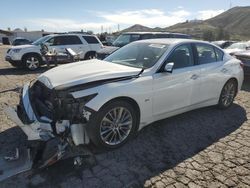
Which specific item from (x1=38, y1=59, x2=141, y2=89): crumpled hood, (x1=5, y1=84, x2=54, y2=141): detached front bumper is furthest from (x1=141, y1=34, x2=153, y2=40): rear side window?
(x1=5, y1=84, x2=54, y2=141): detached front bumper

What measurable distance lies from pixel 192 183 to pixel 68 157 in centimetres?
178

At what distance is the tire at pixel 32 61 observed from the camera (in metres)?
11.7

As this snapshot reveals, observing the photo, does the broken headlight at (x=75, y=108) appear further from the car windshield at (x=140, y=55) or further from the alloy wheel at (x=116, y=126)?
the car windshield at (x=140, y=55)

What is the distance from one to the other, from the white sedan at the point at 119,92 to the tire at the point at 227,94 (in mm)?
365

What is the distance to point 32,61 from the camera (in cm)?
1178

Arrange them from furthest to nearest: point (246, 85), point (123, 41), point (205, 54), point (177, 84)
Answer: point (123, 41) → point (246, 85) → point (205, 54) → point (177, 84)

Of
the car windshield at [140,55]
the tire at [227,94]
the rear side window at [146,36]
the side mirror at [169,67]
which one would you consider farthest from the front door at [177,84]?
the rear side window at [146,36]

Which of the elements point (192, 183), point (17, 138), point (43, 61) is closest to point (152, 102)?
point (192, 183)

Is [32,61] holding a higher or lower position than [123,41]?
lower

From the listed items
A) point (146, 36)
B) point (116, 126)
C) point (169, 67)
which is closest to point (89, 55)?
point (146, 36)

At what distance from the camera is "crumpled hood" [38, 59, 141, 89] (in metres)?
3.79

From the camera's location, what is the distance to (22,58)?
11641 millimetres

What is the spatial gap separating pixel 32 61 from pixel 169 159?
380 inches

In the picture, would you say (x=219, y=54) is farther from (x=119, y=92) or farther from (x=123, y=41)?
(x=123, y=41)
